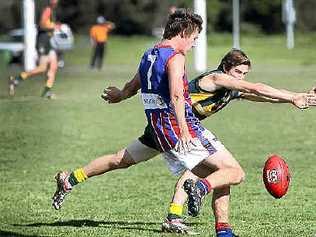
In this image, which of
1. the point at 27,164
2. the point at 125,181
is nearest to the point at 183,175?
the point at 125,181

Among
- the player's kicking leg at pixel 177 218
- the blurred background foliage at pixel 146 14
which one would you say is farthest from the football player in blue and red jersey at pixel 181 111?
the blurred background foliage at pixel 146 14

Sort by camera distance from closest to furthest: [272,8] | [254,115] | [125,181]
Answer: [125,181] < [254,115] < [272,8]

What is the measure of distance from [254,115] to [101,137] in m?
4.75

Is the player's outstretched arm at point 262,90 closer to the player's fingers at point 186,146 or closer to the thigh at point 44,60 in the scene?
the player's fingers at point 186,146

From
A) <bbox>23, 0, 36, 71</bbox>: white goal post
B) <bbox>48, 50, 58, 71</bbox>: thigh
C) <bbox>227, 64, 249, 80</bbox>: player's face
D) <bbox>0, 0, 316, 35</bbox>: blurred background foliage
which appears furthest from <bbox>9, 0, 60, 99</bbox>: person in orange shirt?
<bbox>0, 0, 316, 35</bbox>: blurred background foliage

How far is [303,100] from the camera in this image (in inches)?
325

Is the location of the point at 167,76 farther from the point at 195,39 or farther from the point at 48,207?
the point at 48,207

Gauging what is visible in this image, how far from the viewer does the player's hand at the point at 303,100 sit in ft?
27.0

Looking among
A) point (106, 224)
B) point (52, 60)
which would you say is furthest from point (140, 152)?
point (52, 60)

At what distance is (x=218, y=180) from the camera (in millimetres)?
8047

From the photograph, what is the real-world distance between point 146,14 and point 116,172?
75.9m

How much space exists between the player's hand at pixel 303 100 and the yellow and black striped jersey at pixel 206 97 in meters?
0.52

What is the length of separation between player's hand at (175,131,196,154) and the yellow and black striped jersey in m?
0.56

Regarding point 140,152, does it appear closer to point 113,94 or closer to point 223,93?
point 113,94
